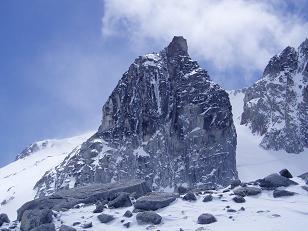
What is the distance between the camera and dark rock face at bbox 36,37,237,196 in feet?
549

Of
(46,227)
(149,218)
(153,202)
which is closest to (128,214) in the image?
(149,218)

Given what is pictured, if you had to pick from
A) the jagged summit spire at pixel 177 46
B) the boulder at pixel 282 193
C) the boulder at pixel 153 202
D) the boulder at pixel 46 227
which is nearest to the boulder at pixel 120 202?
the boulder at pixel 153 202

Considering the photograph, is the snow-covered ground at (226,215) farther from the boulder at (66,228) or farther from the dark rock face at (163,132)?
the dark rock face at (163,132)

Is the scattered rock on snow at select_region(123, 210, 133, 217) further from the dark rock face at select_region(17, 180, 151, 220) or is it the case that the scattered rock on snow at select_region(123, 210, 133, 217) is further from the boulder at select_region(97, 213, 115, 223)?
the dark rock face at select_region(17, 180, 151, 220)

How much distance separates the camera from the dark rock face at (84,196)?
1398 inches

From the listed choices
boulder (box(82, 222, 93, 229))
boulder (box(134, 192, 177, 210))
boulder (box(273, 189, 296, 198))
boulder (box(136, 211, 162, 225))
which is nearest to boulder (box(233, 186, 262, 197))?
boulder (box(273, 189, 296, 198))

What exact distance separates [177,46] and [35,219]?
515 feet

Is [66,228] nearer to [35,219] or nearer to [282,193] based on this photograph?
[35,219]

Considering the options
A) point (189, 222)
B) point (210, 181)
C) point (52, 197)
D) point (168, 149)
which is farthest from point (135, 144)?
point (189, 222)

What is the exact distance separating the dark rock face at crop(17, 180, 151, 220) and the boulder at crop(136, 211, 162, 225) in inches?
242

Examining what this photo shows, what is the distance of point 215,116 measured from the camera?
173125 millimetres

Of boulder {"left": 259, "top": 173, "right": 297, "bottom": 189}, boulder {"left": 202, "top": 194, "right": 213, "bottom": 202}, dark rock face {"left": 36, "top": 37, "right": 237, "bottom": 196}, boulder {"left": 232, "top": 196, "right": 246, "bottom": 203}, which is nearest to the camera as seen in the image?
boulder {"left": 232, "top": 196, "right": 246, "bottom": 203}

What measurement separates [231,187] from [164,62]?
481 feet

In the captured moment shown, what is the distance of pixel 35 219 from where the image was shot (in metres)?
29.3
